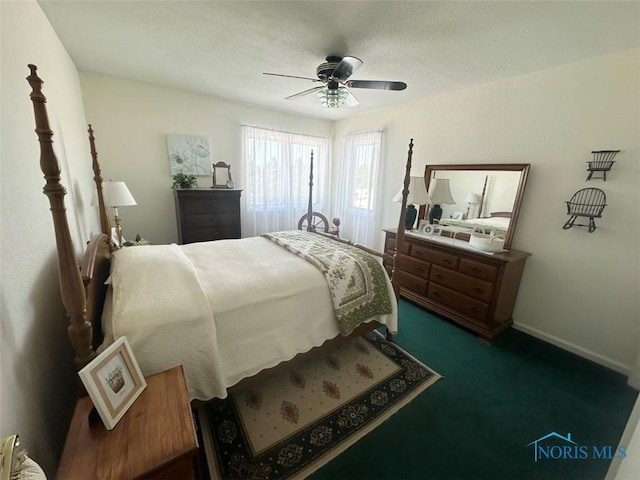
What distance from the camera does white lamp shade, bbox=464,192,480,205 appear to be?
2742 mm

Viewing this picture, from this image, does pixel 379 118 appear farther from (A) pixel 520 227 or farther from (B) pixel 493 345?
(B) pixel 493 345

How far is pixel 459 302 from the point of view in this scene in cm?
258

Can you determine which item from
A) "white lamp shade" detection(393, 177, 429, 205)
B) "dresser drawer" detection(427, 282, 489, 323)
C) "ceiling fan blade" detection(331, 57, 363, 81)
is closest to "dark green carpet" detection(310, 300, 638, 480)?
"dresser drawer" detection(427, 282, 489, 323)

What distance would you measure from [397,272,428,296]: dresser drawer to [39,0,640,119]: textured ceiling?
209 centimetres

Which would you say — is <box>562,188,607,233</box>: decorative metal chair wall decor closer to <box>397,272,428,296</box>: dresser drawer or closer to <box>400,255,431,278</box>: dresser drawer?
<box>400,255,431,278</box>: dresser drawer

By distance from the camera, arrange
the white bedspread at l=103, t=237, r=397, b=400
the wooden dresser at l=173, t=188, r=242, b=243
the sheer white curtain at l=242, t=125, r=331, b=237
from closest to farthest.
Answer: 1. the white bedspread at l=103, t=237, r=397, b=400
2. the wooden dresser at l=173, t=188, r=242, b=243
3. the sheer white curtain at l=242, t=125, r=331, b=237

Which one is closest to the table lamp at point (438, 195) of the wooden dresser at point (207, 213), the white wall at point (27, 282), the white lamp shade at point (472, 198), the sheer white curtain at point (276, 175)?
the white lamp shade at point (472, 198)

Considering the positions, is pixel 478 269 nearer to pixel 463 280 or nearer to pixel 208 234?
pixel 463 280

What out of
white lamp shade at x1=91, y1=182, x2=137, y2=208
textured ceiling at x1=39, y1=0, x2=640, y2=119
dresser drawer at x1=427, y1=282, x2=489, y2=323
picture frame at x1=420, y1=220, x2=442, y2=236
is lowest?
dresser drawer at x1=427, y1=282, x2=489, y2=323

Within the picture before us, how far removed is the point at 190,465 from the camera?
2.74ft

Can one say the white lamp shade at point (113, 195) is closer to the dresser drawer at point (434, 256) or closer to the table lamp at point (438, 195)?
the dresser drawer at point (434, 256)

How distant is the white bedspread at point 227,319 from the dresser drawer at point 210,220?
1263 millimetres

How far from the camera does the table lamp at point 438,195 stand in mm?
2977

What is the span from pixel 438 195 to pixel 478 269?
103cm
